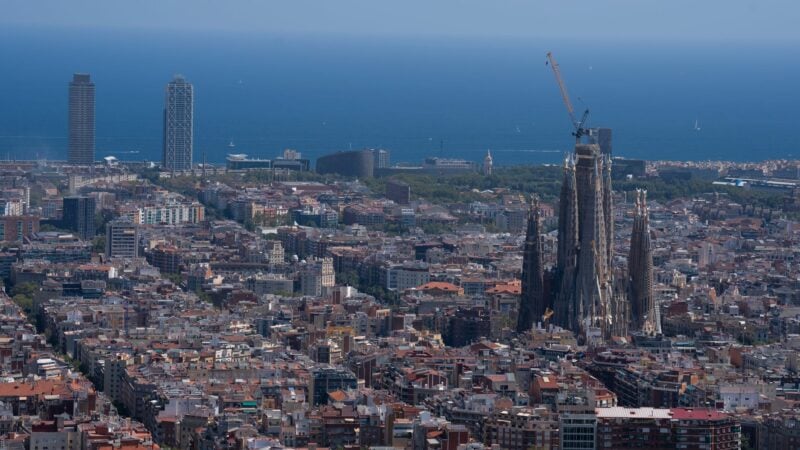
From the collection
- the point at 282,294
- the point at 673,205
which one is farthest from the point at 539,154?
the point at 282,294

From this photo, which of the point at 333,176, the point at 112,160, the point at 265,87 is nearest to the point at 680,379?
the point at 333,176

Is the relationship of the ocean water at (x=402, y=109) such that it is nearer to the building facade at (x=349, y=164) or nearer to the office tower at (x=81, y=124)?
the office tower at (x=81, y=124)

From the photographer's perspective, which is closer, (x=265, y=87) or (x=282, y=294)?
(x=282, y=294)

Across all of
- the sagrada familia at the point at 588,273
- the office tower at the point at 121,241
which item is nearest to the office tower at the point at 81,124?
the office tower at the point at 121,241

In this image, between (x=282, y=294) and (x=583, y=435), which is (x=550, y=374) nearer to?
(x=583, y=435)

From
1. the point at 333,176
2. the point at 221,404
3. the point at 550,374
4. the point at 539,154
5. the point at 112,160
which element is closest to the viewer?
the point at 221,404

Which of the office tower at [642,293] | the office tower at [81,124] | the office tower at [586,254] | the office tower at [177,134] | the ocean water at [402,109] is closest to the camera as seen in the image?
the office tower at [586,254]

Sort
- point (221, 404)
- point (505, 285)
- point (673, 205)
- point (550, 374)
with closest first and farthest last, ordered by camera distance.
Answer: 1. point (221, 404)
2. point (550, 374)
3. point (505, 285)
4. point (673, 205)
